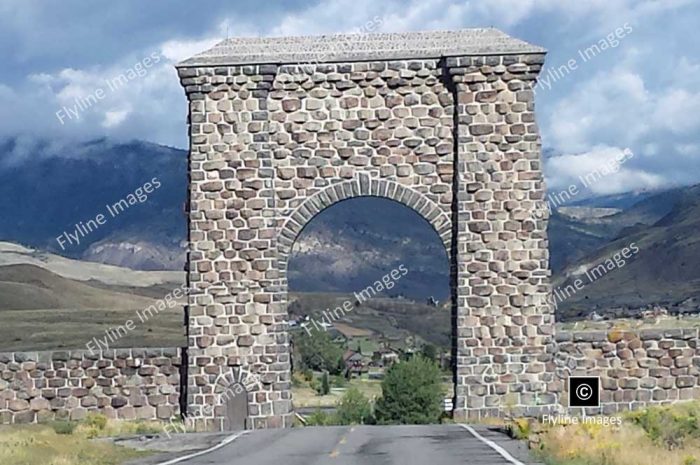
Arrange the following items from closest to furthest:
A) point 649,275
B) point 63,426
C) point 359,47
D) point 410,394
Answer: point 63,426, point 359,47, point 410,394, point 649,275

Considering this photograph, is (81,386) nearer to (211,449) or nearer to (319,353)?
(211,449)

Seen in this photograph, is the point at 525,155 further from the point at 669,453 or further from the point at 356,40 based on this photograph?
the point at 669,453

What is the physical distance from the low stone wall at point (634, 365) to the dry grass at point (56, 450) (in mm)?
10600

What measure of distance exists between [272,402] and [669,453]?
38.3ft

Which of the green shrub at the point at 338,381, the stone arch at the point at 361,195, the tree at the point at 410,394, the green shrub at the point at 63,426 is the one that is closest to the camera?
the green shrub at the point at 63,426

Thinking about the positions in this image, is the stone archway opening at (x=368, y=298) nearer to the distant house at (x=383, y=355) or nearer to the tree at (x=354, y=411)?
the distant house at (x=383, y=355)

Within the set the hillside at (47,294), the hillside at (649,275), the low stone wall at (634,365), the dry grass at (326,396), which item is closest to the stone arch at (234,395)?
the low stone wall at (634,365)

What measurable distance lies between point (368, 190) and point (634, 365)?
23.2 ft

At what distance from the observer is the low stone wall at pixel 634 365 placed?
89.0 ft

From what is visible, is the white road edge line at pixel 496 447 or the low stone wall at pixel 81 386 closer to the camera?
the white road edge line at pixel 496 447

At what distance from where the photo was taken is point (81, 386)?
27.4 m

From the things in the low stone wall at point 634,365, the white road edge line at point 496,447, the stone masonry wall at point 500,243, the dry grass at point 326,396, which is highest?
the stone masonry wall at point 500,243

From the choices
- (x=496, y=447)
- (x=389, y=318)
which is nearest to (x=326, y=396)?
(x=496, y=447)

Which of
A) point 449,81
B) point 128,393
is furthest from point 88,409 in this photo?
point 449,81
